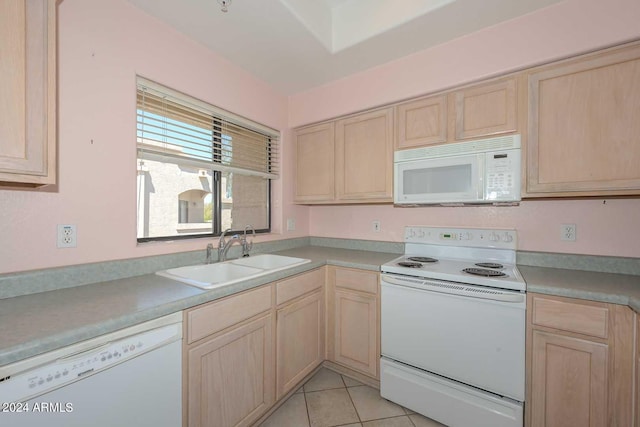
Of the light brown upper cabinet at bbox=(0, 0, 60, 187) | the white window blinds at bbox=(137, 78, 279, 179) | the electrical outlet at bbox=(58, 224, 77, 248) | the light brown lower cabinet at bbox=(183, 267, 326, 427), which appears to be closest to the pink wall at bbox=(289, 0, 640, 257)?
the white window blinds at bbox=(137, 78, 279, 179)

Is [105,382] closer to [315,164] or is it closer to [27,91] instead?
[27,91]

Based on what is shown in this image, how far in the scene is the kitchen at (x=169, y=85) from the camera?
4.04 ft

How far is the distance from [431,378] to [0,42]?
249cm

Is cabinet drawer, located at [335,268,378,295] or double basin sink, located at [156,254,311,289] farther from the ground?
double basin sink, located at [156,254,311,289]

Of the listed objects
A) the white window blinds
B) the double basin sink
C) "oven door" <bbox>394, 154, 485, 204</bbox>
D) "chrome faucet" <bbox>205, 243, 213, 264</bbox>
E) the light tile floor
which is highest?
the white window blinds

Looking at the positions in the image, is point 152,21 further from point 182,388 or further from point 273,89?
point 182,388

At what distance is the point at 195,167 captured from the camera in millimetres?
1885

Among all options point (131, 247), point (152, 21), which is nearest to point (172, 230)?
point (131, 247)

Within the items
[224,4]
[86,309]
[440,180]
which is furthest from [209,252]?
[440,180]

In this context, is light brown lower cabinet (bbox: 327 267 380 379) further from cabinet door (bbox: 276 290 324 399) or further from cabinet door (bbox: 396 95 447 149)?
cabinet door (bbox: 396 95 447 149)

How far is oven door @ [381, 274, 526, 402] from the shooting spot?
1.38m

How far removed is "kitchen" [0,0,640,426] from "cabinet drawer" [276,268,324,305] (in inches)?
26.4

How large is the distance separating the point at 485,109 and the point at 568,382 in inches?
63.1

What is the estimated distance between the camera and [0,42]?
33.7 inches
